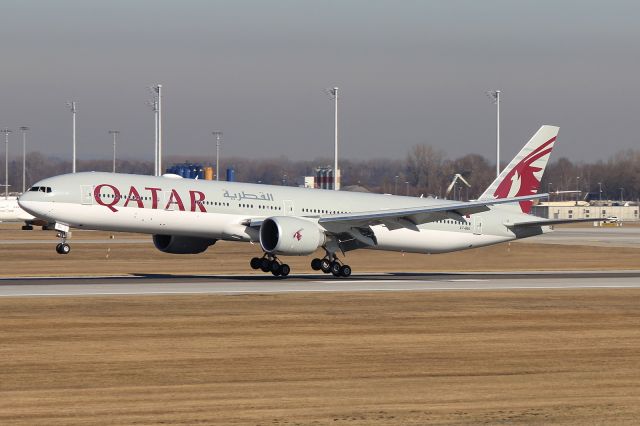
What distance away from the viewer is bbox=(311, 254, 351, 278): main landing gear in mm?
48406

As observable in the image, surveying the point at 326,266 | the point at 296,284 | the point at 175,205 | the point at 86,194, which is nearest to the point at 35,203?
the point at 86,194

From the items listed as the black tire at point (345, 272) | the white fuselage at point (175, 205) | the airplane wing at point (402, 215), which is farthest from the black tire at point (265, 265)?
the black tire at point (345, 272)

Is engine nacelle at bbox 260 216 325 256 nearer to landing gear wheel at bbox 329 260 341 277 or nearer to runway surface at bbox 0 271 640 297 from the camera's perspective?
runway surface at bbox 0 271 640 297

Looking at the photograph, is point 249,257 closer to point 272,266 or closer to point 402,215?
point 272,266

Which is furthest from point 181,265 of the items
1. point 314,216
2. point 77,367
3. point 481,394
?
point 481,394

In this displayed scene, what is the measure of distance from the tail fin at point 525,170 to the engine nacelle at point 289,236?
1209cm

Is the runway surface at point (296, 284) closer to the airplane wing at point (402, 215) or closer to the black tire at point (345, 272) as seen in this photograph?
the black tire at point (345, 272)

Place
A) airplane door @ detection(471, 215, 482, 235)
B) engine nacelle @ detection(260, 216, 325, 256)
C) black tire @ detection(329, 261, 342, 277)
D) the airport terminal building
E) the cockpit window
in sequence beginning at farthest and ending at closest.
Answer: the airport terminal building
airplane door @ detection(471, 215, 482, 235)
black tire @ detection(329, 261, 342, 277)
the cockpit window
engine nacelle @ detection(260, 216, 325, 256)

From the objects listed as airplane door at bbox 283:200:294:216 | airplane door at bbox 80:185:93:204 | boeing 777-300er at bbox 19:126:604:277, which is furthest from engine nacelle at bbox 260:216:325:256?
airplane door at bbox 80:185:93:204

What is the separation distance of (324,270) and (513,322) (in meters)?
19.3

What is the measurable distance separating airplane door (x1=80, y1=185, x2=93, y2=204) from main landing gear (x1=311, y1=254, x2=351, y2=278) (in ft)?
33.6

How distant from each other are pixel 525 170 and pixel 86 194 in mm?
21728

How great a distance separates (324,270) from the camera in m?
48.9

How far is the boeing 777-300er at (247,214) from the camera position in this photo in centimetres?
4553
